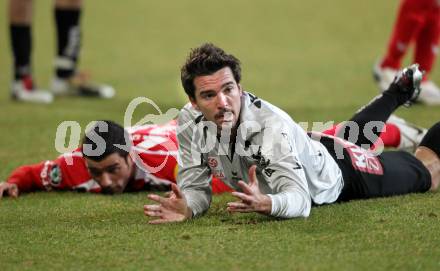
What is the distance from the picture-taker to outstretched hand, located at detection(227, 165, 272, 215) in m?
2.69

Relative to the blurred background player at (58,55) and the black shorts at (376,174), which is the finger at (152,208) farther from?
the blurred background player at (58,55)

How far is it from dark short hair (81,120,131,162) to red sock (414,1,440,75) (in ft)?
8.64

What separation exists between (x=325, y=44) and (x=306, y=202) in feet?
18.3

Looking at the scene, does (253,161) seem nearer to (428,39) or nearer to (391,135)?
(391,135)

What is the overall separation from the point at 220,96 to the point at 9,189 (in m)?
1.25

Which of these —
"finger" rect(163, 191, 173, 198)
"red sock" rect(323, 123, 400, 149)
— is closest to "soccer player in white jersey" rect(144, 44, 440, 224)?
"finger" rect(163, 191, 173, 198)

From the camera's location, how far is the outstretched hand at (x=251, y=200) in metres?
2.69

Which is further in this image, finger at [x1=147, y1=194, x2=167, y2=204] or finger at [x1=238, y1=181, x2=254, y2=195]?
finger at [x1=147, y1=194, x2=167, y2=204]

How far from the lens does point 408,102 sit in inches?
158

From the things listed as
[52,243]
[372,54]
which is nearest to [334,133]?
[52,243]

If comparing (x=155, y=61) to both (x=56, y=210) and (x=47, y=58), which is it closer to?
(x=47, y=58)

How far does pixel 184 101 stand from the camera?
612 cm

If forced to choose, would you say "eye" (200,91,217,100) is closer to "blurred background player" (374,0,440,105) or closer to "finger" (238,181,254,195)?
"finger" (238,181,254,195)

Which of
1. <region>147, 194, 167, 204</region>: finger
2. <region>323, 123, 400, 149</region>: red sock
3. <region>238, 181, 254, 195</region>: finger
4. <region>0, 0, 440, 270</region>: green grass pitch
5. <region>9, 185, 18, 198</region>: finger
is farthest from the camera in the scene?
<region>323, 123, 400, 149</region>: red sock
